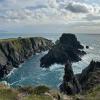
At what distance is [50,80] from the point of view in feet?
419

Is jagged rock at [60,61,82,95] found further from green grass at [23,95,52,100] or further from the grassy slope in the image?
green grass at [23,95,52,100]

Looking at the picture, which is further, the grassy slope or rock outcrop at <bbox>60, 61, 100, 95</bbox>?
rock outcrop at <bbox>60, 61, 100, 95</bbox>

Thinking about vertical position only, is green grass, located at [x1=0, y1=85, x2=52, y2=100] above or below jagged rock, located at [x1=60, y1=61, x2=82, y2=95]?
above

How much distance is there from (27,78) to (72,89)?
55938mm

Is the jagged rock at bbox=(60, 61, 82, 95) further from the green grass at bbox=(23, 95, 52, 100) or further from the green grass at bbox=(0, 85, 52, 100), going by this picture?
the green grass at bbox=(23, 95, 52, 100)

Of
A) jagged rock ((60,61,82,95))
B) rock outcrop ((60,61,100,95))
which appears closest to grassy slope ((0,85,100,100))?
rock outcrop ((60,61,100,95))

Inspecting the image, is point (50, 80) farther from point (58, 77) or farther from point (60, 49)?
point (60, 49)

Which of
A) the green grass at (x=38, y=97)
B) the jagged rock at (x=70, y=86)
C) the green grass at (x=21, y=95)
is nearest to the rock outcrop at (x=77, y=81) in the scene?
the jagged rock at (x=70, y=86)

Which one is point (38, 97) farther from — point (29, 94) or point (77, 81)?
point (77, 81)

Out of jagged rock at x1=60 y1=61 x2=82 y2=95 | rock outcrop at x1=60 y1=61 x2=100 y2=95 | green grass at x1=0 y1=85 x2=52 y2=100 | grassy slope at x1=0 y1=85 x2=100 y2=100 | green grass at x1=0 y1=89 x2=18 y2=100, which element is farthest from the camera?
jagged rock at x1=60 y1=61 x2=82 y2=95

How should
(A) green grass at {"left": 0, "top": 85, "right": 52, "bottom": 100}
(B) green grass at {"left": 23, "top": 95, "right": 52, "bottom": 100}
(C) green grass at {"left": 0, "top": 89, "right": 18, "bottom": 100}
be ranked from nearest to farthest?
(C) green grass at {"left": 0, "top": 89, "right": 18, "bottom": 100} → (A) green grass at {"left": 0, "top": 85, "right": 52, "bottom": 100} → (B) green grass at {"left": 23, "top": 95, "right": 52, "bottom": 100}

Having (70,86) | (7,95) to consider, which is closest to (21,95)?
(7,95)

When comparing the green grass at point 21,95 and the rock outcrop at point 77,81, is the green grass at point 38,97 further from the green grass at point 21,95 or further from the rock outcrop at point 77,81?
the rock outcrop at point 77,81

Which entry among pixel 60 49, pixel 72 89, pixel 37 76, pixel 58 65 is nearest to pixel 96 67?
pixel 72 89
